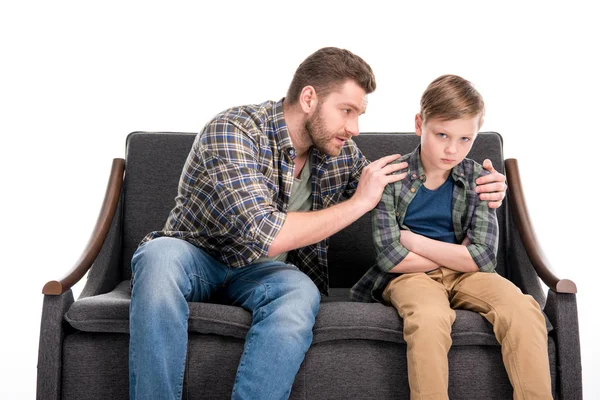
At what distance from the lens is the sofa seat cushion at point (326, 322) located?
78.4 inches

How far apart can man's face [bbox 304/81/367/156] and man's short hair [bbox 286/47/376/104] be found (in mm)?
20

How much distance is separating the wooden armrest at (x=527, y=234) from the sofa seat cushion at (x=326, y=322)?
0.46 feet

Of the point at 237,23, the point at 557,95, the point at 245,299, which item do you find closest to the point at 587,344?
the point at 557,95

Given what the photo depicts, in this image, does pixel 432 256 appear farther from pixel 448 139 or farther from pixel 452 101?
pixel 452 101

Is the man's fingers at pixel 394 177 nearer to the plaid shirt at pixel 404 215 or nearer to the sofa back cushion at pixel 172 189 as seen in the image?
the plaid shirt at pixel 404 215

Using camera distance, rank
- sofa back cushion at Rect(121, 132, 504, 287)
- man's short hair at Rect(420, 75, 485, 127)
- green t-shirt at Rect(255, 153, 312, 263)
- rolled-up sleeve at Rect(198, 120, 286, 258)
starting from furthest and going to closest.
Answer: sofa back cushion at Rect(121, 132, 504, 287)
green t-shirt at Rect(255, 153, 312, 263)
man's short hair at Rect(420, 75, 485, 127)
rolled-up sleeve at Rect(198, 120, 286, 258)

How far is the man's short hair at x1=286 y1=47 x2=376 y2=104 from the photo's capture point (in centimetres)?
221

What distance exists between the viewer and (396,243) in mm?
2152

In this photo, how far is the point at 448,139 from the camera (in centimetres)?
209

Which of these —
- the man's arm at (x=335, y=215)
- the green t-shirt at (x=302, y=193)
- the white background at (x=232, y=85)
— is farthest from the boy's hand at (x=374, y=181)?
the white background at (x=232, y=85)

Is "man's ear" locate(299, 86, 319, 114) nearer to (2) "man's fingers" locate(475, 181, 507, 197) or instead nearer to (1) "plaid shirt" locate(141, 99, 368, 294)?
(1) "plaid shirt" locate(141, 99, 368, 294)

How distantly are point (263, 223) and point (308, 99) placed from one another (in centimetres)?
50

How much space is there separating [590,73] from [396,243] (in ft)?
5.02

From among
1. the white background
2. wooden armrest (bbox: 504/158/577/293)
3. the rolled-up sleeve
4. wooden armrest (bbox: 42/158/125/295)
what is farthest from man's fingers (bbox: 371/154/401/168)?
wooden armrest (bbox: 42/158/125/295)
